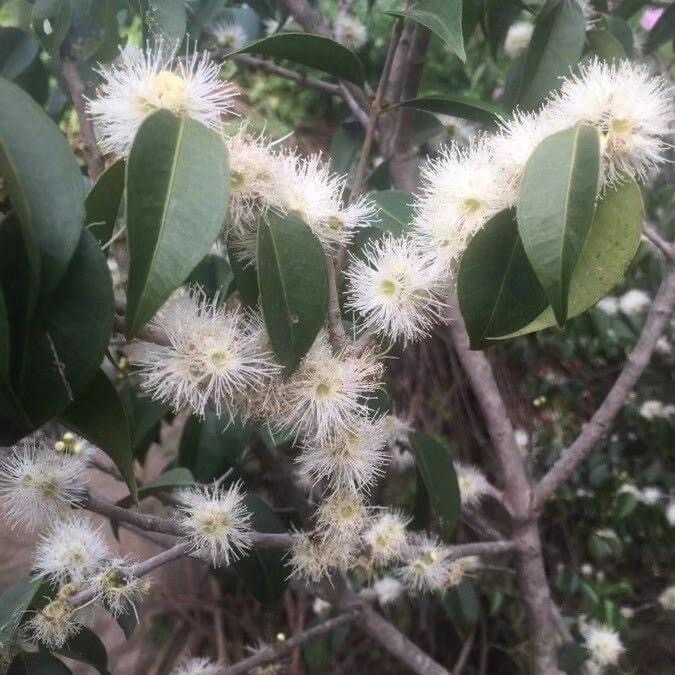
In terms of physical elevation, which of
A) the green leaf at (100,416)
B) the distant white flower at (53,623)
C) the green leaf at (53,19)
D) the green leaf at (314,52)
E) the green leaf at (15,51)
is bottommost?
the distant white flower at (53,623)

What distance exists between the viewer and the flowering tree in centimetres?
36

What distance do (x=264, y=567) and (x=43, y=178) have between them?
20.9 inches

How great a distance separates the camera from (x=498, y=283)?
0.45m

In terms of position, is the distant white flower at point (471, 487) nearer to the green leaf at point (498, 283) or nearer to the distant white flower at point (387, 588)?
the distant white flower at point (387, 588)

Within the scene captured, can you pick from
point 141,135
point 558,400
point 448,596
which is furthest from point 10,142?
point 558,400

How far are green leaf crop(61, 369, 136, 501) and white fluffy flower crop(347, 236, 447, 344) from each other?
18 cm

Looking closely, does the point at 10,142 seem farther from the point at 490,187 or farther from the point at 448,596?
the point at 448,596

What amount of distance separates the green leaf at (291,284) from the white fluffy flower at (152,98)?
0.07 m

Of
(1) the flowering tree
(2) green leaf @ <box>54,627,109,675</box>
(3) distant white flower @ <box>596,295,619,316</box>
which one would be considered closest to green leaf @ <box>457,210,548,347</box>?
(1) the flowering tree

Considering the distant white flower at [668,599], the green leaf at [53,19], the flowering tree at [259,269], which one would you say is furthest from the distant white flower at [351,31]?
the distant white flower at [668,599]

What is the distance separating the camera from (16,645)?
0.57 m

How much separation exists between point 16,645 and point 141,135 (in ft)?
1.42

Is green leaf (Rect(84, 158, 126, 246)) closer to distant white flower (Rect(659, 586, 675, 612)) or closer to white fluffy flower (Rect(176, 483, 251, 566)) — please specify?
white fluffy flower (Rect(176, 483, 251, 566))

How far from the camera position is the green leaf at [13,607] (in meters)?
0.55
